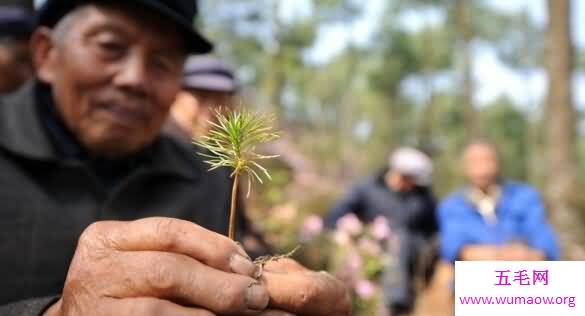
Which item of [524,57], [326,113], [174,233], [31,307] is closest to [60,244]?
[31,307]

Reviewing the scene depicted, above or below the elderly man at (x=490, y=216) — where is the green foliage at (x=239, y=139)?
above

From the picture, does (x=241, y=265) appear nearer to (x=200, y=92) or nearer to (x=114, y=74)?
(x=114, y=74)

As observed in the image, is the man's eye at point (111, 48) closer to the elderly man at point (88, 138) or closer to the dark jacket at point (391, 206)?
the elderly man at point (88, 138)

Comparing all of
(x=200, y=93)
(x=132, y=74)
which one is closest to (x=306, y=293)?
(x=132, y=74)

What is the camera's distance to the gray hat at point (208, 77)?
425 cm

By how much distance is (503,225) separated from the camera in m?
5.73

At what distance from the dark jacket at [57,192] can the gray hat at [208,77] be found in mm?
1496

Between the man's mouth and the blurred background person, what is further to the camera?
the blurred background person

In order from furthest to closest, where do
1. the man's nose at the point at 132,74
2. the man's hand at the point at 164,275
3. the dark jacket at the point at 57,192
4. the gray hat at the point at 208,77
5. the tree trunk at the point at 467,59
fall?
the tree trunk at the point at 467,59, the gray hat at the point at 208,77, the man's nose at the point at 132,74, the dark jacket at the point at 57,192, the man's hand at the point at 164,275

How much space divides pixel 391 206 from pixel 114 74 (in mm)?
5324

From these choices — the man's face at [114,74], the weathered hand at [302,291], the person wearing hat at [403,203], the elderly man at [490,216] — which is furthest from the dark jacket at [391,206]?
the weathered hand at [302,291]

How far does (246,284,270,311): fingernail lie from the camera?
1.01 metres

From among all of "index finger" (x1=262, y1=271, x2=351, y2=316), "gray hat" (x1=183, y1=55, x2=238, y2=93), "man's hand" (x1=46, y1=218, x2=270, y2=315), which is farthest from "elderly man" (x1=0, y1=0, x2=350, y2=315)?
"gray hat" (x1=183, y1=55, x2=238, y2=93)

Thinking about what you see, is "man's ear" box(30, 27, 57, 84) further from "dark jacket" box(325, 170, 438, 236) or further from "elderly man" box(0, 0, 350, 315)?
"dark jacket" box(325, 170, 438, 236)
